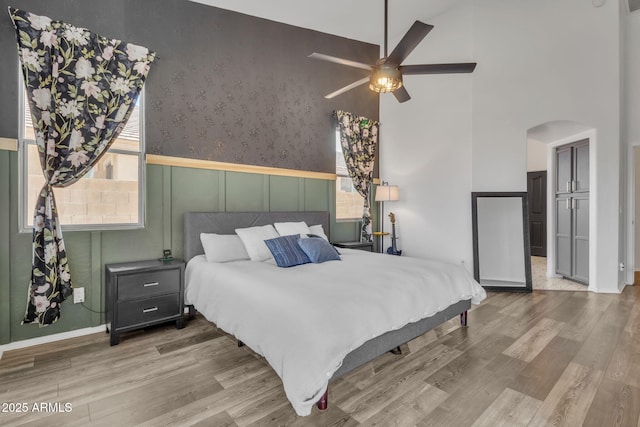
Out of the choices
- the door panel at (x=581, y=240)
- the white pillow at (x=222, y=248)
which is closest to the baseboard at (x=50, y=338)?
the white pillow at (x=222, y=248)

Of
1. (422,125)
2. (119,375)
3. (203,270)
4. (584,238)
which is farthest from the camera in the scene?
(422,125)

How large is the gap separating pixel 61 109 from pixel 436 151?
4641 millimetres

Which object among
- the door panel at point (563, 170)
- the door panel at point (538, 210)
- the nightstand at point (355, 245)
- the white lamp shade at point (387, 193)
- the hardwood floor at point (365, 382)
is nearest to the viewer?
the hardwood floor at point (365, 382)

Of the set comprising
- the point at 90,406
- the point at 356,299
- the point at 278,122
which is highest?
the point at 278,122

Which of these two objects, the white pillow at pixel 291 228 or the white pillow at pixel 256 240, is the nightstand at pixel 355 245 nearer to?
the white pillow at pixel 291 228

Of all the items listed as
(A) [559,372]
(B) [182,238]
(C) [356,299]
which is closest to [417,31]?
(C) [356,299]

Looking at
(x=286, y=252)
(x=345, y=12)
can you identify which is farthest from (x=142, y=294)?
(x=345, y=12)

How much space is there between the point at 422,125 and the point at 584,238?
2894mm

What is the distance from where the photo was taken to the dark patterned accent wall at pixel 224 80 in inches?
124

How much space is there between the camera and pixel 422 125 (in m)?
5.18

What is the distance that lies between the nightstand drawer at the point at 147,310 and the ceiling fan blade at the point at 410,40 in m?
2.92

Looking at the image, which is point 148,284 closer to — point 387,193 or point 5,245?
point 5,245

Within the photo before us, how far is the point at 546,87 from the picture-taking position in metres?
4.48

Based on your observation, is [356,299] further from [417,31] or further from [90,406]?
[417,31]
